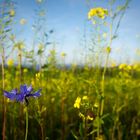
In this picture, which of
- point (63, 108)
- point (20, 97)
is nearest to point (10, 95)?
point (20, 97)

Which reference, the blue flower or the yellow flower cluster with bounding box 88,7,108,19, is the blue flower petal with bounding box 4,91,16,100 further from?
the yellow flower cluster with bounding box 88,7,108,19

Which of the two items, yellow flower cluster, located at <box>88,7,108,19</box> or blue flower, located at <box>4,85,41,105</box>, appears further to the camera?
yellow flower cluster, located at <box>88,7,108,19</box>

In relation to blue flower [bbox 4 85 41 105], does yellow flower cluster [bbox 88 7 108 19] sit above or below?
above

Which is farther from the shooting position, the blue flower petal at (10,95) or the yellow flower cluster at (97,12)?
→ the yellow flower cluster at (97,12)

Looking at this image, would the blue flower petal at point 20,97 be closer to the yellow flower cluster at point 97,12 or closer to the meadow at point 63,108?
the meadow at point 63,108

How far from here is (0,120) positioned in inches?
159

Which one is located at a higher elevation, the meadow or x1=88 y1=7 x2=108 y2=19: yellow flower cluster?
x1=88 y1=7 x2=108 y2=19: yellow flower cluster

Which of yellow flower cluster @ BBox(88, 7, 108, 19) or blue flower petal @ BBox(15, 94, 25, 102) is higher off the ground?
yellow flower cluster @ BBox(88, 7, 108, 19)

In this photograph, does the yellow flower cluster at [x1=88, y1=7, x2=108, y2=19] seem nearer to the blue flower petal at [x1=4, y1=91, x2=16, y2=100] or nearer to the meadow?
the meadow

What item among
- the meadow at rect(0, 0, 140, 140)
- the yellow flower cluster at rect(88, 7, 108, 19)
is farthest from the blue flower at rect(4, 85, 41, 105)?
the yellow flower cluster at rect(88, 7, 108, 19)

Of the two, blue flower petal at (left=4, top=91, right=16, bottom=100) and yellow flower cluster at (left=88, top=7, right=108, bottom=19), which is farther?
yellow flower cluster at (left=88, top=7, right=108, bottom=19)

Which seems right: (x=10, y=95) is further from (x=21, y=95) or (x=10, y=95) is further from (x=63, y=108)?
(x=63, y=108)

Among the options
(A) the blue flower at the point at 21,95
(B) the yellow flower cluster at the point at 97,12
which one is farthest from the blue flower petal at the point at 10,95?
(B) the yellow flower cluster at the point at 97,12

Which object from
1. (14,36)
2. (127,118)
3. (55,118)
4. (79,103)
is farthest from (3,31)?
(127,118)
